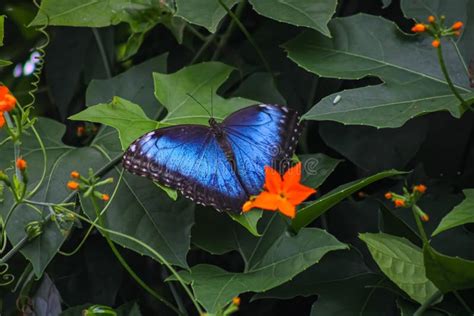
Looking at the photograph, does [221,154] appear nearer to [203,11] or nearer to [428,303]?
[203,11]

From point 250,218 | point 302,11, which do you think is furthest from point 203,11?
point 250,218

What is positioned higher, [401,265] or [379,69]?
[379,69]

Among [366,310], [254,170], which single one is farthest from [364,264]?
[254,170]

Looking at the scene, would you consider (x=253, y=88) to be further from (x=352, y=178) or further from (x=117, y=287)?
(x=117, y=287)

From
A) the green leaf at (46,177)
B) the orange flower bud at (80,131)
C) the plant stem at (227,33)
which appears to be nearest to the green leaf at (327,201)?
the green leaf at (46,177)

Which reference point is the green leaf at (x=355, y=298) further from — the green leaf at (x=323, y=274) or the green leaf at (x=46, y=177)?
the green leaf at (x=46, y=177)
